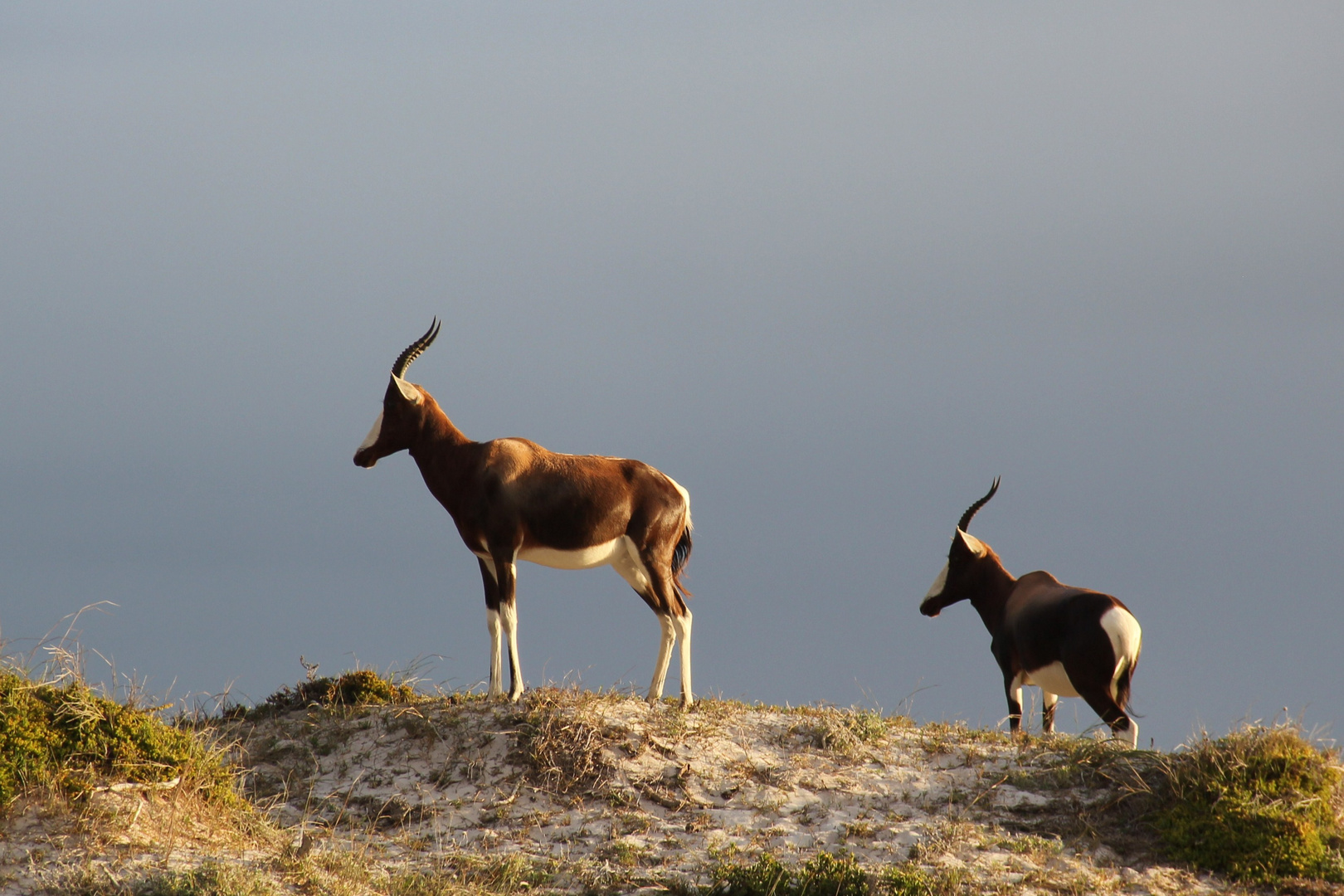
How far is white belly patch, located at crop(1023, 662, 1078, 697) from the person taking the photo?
13.7 metres

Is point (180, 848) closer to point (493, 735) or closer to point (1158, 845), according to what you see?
point (493, 735)

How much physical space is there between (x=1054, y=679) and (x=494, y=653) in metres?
6.05

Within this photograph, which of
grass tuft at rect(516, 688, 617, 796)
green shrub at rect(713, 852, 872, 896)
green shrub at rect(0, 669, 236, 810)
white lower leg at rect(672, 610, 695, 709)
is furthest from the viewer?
white lower leg at rect(672, 610, 695, 709)

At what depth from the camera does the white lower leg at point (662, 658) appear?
44.9ft

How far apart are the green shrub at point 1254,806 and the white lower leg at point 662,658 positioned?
5.05 meters

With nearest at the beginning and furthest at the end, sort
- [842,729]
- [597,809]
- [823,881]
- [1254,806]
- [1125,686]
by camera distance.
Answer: [823,881] < [1254,806] < [597,809] < [842,729] < [1125,686]

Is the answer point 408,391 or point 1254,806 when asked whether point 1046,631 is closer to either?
point 1254,806

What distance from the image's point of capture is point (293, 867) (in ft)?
31.8

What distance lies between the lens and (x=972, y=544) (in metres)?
15.4

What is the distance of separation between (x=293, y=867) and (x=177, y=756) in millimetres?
1857

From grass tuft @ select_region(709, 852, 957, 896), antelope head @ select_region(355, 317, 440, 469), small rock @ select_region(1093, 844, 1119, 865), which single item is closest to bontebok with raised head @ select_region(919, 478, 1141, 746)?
small rock @ select_region(1093, 844, 1119, 865)

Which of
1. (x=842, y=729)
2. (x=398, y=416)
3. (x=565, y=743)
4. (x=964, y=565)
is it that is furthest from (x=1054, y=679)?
(x=398, y=416)

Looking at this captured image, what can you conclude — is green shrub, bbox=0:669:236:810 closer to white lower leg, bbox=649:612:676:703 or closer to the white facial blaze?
white lower leg, bbox=649:612:676:703

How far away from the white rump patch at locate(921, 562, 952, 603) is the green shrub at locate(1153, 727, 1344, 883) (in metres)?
4.23
